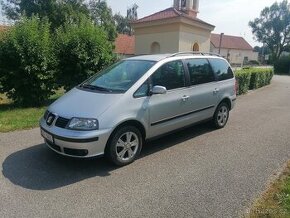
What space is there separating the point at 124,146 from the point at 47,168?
1.25 m

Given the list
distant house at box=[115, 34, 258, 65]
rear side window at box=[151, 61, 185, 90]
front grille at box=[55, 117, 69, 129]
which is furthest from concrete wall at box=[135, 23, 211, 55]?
distant house at box=[115, 34, 258, 65]

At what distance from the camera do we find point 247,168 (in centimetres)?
471

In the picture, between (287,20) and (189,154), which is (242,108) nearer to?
(189,154)

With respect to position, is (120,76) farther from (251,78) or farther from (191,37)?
(191,37)

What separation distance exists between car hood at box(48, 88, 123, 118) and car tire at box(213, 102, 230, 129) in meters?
2.98

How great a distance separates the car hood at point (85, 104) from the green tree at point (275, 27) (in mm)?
67209

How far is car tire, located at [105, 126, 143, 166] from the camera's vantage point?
176 inches

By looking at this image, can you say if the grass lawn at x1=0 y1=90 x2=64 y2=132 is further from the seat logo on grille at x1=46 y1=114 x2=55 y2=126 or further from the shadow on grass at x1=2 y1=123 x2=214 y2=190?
the seat logo on grille at x1=46 y1=114 x2=55 y2=126

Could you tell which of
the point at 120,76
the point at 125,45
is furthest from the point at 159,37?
the point at 125,45

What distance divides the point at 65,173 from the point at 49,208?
94 cm

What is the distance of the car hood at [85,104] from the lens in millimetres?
4332

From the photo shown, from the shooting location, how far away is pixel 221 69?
6.85 metres

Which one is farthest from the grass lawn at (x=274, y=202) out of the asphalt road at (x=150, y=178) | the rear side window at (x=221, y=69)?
the rear side window at (x=221, y=69)

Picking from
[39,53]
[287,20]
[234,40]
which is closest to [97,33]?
[39,53]
